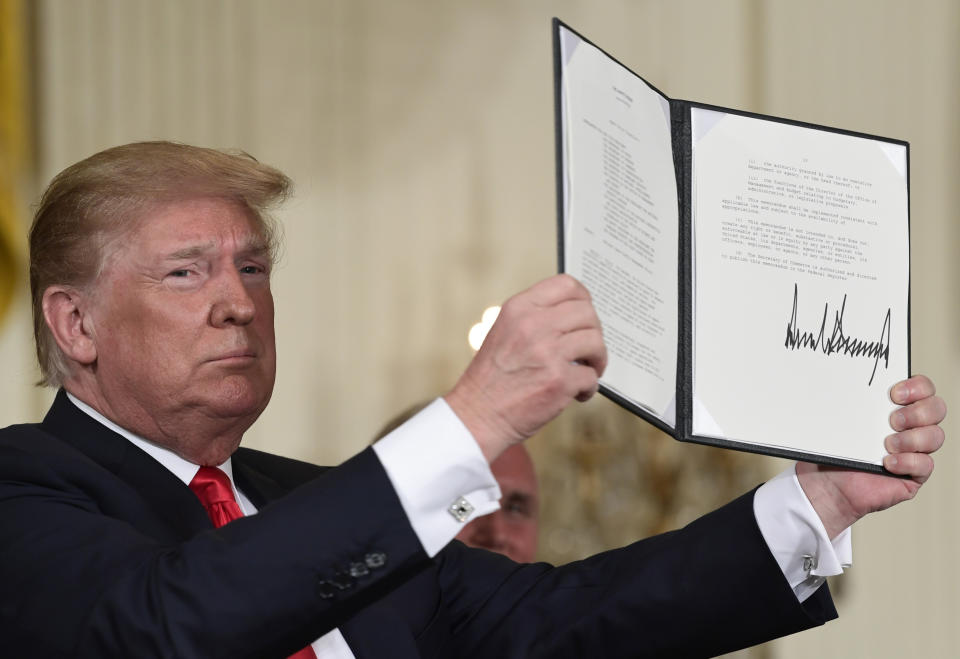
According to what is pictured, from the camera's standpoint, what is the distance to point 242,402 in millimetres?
1912

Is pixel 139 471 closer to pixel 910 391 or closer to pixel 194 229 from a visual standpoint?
pixel 194 229

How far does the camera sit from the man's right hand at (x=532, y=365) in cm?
142

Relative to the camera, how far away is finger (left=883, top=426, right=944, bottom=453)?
1798 millimetres

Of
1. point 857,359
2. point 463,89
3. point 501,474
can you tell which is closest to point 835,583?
point 501,474

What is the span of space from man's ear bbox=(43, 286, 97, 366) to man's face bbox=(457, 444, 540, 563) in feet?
5.27

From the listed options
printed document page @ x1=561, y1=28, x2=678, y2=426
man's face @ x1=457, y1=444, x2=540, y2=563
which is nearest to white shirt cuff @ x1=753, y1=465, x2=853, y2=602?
printed document page @ x1=561, y1=28, x2=678, y2=426

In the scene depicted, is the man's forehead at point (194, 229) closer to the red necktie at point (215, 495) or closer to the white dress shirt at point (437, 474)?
the red necktie at point (215, 495)

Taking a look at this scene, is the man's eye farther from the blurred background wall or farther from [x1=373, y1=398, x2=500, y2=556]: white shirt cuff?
[x1=373, y1=398, x2=500, y2=556]: white shirt cuff

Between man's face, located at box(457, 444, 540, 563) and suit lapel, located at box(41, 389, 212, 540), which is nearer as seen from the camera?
suit lapel, located at box(41, 389, 212, 540)

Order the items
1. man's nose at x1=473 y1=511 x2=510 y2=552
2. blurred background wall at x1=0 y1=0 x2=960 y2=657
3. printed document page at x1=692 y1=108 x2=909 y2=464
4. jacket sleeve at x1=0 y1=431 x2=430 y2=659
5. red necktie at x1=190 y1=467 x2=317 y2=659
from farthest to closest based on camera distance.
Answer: blurred background wall at x1=0 y1=0 x2=960 y2=657, man's nose at x1=473 y1=511 x2=510 y2=552, red necktie at x1=190 y1=467 x2=317 y2=659, printed document page at x1=692 y1=108 x2=909 y2=464, jacket sleeve at x1=0 y1=431 x2=430 y2=659

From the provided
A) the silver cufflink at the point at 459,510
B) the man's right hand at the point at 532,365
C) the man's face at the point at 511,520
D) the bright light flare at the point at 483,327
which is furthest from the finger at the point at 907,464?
the bright light flare at the point at 483,327

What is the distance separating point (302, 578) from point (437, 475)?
0.60 feet

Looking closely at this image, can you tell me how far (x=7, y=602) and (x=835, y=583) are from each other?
387 centimetres
